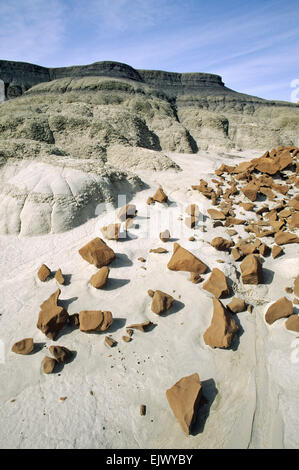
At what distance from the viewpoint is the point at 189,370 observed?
1.61m

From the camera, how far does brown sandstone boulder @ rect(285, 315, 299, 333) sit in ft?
5.87

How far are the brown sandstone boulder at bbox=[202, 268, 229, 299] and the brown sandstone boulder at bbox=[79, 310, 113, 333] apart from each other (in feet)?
2.78

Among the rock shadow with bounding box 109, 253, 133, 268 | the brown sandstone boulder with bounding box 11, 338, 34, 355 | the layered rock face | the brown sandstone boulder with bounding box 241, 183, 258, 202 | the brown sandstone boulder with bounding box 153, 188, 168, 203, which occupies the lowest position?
the brown sandstone boulder with bounding box 11, 338, 34, 355

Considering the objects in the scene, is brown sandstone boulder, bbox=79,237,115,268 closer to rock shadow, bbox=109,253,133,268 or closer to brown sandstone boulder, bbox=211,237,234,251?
rock shadow, bbox=109,253,133,268

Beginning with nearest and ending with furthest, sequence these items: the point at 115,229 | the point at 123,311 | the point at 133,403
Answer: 1. the point at 133,403
2. the point at 123,311
3. the point at 115,229

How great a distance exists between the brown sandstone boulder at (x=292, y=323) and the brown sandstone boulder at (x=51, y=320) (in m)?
1.58

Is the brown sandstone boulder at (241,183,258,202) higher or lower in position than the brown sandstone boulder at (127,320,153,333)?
higher

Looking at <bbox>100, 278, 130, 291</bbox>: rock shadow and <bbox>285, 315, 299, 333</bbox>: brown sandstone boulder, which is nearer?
<bbox>285, 315, 299, 333</bbox>: brown sandstone boulder

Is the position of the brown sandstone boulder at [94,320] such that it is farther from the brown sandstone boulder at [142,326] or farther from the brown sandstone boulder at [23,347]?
the brown sandstone boulder at [23,347]

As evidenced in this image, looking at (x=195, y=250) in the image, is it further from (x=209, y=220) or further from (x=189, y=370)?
(x=189, y=370)

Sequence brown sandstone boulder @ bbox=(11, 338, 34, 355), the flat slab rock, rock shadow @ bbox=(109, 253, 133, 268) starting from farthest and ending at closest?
rock shadow @ bbox=(109, 253, 133, 268) < brown sandstone boulder @ bbox=(11, 338, 34, 355) < the flat slab rock

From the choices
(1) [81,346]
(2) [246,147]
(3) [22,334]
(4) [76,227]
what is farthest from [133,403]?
(2) [246,147]

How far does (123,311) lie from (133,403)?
0.66m

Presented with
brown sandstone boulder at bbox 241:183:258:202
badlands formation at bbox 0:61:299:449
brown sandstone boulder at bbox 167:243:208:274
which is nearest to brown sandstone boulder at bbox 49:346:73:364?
badlands formation at bbox 0:61:299:449
